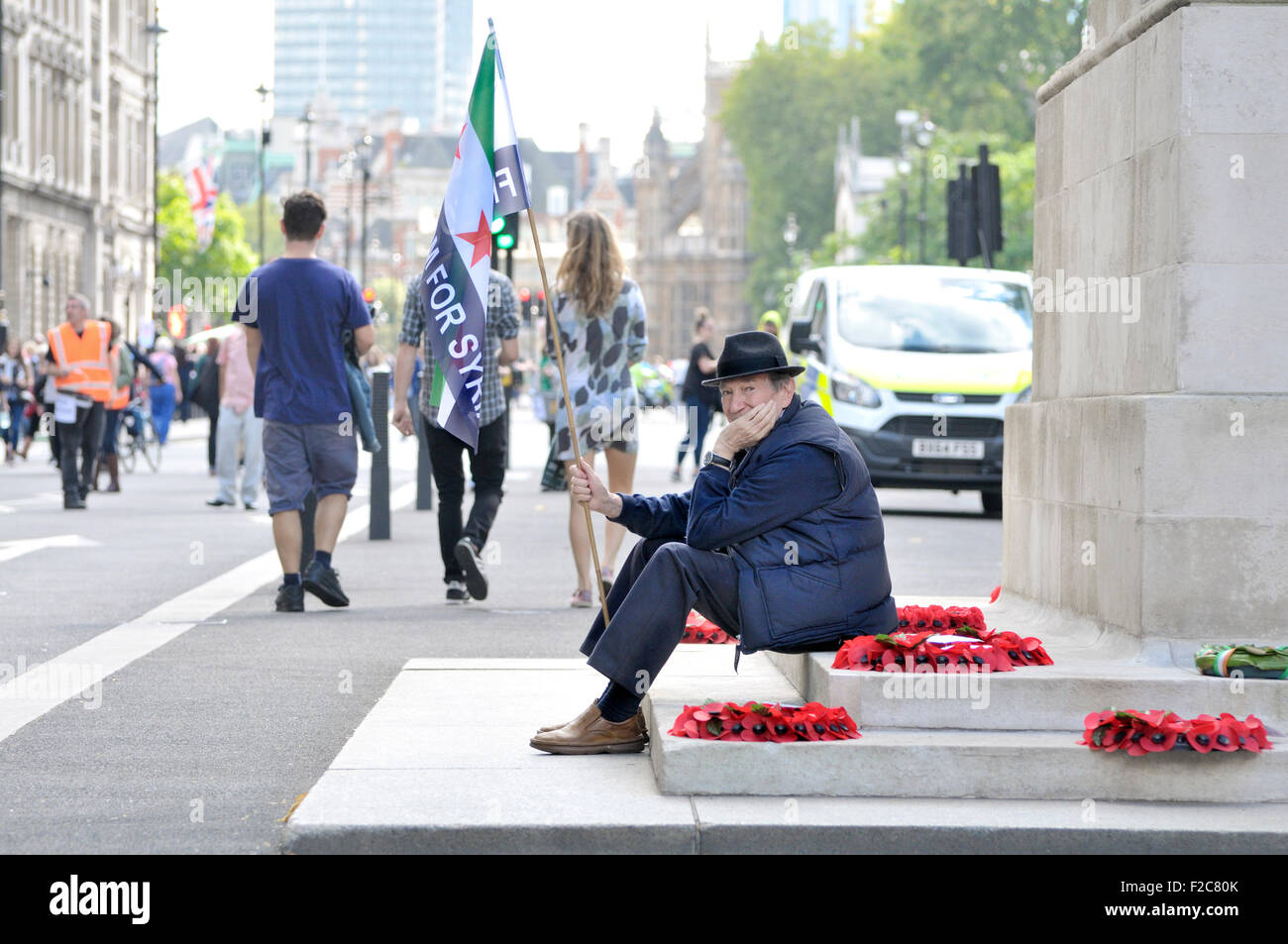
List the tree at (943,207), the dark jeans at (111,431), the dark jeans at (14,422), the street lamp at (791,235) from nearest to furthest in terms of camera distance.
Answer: the dark jeans at (111,431) < the dark jeans at (14,422) < the tree at (943,207) < the street lamp at (791,235)

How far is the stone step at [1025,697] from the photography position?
5.80m

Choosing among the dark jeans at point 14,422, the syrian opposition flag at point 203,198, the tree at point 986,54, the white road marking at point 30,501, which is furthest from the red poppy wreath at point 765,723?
the tree at point 986,54

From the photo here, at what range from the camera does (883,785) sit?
18.0 ft

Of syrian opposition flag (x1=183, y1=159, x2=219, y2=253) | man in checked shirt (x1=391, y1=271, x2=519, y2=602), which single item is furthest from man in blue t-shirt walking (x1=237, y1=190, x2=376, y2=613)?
syrian opposition flag (x1=183, y1=159, x2=219, y2=253)

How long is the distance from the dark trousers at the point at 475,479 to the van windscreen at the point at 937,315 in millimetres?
8289

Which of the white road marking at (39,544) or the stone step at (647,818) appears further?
the white road marking at (39,544)

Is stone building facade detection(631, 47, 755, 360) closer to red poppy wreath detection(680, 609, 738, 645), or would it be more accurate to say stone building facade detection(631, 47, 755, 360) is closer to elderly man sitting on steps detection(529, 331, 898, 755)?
red poppy wreath detection(680, 609, 738, 645)

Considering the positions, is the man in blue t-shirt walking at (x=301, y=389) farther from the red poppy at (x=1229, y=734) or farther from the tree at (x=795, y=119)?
the tree at (x=795, y=119)

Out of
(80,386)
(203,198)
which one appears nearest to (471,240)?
(80,386)

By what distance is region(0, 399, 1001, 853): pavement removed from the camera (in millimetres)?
5836

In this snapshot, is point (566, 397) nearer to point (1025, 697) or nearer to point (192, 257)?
point (1025, 697)

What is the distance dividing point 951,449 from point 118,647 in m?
9.94

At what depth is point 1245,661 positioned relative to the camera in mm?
5965

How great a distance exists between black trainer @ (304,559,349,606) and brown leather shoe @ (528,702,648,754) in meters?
4.43
